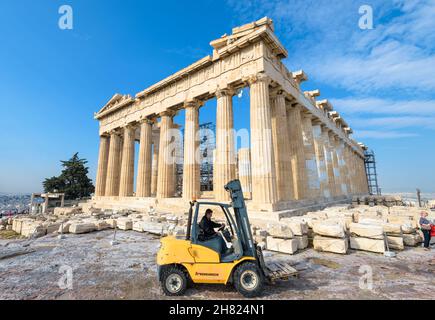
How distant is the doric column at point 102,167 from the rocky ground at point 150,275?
21.2m

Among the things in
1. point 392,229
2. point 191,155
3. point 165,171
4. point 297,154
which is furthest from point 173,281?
point 297,154

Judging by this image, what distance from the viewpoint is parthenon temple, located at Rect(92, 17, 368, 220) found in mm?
14273

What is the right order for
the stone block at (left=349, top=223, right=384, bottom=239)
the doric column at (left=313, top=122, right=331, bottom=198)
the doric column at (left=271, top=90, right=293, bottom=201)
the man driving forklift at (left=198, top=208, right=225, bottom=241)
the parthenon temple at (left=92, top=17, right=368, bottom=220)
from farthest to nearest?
the doric column at (left=313, top=122, right=331, bottom=198) < the doric column at (left=271, top=90, right=293, bottom=201) < the parthenon temple at (left=92, top=17, right=368, bottom=220) < the stone block at (left=349, top=223, right=384, bottom=239) < the man driving forklift at (left=198, top=208, right=225, bottom=241)

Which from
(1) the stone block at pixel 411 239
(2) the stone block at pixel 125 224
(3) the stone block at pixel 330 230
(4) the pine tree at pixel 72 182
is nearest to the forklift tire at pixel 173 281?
(3) the stone block at pixel 330 230

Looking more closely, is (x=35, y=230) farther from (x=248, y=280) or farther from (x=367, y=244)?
(x=367, y=244)

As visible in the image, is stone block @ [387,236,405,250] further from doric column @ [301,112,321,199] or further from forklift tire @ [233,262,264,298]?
doric column @ [301,112,321,199]

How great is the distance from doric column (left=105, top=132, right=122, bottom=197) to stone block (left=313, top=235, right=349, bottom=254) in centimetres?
2573

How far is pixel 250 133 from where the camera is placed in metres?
14.3

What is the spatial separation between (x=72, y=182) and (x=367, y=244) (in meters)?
49.7

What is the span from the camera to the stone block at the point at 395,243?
7.26 meters

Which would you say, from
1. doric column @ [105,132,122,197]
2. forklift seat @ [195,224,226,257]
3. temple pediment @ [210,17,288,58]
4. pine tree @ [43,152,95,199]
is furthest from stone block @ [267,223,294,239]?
pine tree @ [43,152,95,199]
